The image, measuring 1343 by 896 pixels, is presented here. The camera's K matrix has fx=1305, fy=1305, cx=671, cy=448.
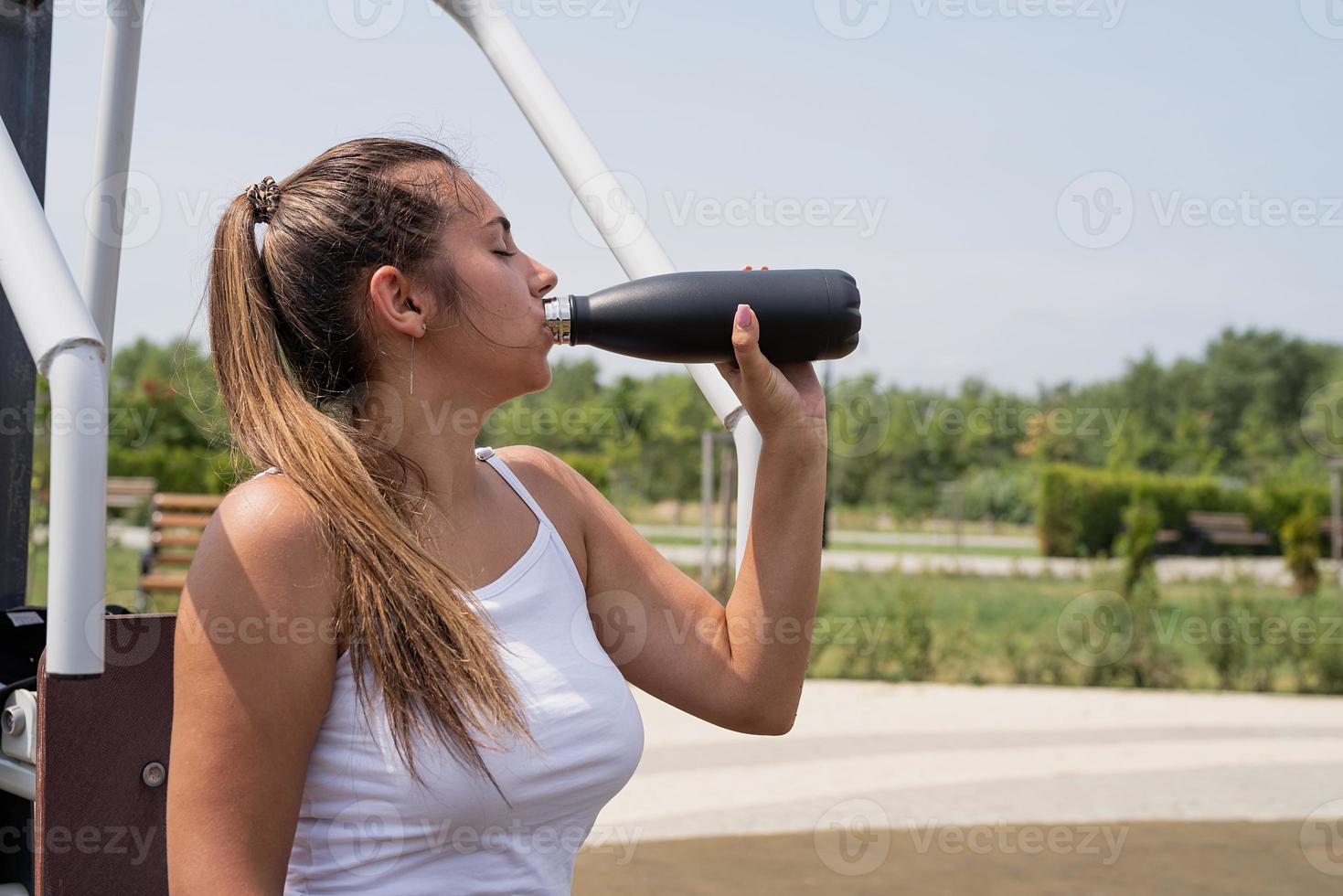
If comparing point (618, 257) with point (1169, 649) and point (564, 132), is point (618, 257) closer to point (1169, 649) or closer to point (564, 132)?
point (564, 132)

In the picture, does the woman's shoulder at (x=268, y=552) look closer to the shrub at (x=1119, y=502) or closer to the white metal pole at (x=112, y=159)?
the white metal pole at (x=112, y=159)

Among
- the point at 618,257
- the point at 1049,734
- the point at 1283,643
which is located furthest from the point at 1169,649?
the point at 618,257

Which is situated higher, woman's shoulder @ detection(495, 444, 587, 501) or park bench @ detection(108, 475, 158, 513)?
woman's shoulder @ detection(495, 444, 587, 501)

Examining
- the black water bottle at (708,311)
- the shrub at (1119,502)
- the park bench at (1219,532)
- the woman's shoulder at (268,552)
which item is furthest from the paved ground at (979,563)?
the woman's shoulder at (268,552)

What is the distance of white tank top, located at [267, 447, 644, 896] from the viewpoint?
1318mm

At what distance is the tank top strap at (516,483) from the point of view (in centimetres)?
163

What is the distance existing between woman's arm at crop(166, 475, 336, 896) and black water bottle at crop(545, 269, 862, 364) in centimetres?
41

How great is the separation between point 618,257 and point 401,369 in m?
0.41

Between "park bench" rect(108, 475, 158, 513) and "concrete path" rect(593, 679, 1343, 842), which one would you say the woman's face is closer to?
"concrete path" rect(593, 679, 1343, 842)

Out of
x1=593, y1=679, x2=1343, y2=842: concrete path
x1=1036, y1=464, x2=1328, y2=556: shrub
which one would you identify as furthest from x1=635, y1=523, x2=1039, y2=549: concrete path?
x1=593, y1=679, x2=1343, y2=842: concrete path

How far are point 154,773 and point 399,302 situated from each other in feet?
2.29

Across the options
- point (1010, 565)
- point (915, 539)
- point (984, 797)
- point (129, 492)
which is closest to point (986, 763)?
point (984, 797)

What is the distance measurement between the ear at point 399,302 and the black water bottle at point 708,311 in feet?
0.45

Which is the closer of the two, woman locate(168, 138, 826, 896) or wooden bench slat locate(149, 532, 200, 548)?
woman locate(168, 138, 826, 896)
